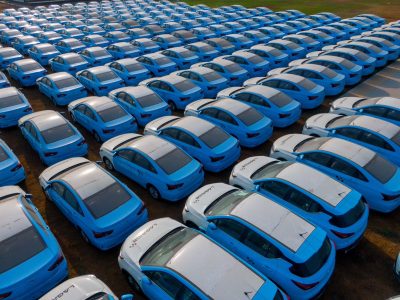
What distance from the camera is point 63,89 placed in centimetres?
1519

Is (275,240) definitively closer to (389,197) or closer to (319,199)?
(319,199)

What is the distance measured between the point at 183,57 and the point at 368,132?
12096mm

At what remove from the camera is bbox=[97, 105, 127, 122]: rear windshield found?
1236 centimetres

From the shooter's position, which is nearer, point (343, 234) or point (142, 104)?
point (343, 234)

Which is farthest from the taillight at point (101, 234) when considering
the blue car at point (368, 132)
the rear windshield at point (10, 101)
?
the rear windshield at point (10, 101)

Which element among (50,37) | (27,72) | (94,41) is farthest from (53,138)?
(50,37)

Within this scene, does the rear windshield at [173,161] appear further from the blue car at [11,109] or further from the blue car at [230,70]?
the blue car at [230,70]

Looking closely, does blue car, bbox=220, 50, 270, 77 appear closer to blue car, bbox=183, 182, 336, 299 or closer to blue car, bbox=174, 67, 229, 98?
blue car, bbox=174, 67, 229, 98

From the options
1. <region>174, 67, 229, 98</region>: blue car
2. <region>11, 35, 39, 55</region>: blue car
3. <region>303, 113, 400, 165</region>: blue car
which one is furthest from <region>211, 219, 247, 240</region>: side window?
<region>11, 35, 39, 55</region>: blue car

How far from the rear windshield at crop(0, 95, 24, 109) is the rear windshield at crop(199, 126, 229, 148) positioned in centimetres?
833

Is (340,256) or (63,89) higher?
(63,89)

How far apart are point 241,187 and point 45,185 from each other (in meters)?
5.69

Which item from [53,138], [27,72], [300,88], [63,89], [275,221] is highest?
[275,221]

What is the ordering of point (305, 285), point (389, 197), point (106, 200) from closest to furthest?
point (305, 285)
point (106, 200)
point (389, 197)
